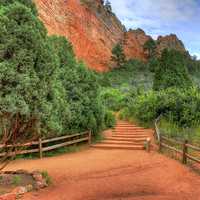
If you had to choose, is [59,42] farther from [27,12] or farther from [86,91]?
[27,12]

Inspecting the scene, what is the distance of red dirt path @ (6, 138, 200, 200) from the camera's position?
857 centimetres

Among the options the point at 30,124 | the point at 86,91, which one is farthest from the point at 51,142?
the point at 30,124

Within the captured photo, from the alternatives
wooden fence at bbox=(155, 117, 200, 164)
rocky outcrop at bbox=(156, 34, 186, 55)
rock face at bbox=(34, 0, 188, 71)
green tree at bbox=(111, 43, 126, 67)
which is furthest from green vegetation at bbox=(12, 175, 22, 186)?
rocky outcrop at bbox=(156, 34, 186, 55)

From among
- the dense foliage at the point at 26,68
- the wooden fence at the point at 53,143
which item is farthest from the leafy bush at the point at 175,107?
the dense foliage at the point at 26,68

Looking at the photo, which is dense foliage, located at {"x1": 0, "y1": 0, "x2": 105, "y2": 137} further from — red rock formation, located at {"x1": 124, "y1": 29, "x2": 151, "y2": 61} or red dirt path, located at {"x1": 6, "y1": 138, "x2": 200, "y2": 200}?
red rock formation, located at {"x1": 124, "y1": 29, "x2": 151, "y2": 61}

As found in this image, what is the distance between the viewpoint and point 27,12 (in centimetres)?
909

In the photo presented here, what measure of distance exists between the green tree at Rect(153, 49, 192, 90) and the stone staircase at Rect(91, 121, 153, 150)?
5.43 metres

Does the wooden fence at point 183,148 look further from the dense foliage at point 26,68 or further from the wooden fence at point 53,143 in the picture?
the dense foliage at point 26,68

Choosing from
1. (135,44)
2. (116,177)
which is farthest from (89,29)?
(116,177)

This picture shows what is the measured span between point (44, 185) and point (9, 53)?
11.1 feet

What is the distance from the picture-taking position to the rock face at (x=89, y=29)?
5675cm

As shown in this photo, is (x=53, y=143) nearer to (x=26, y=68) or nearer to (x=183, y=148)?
(x=183, y=148)

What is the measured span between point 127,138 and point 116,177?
7.78m

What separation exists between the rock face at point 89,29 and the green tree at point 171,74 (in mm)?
28883
